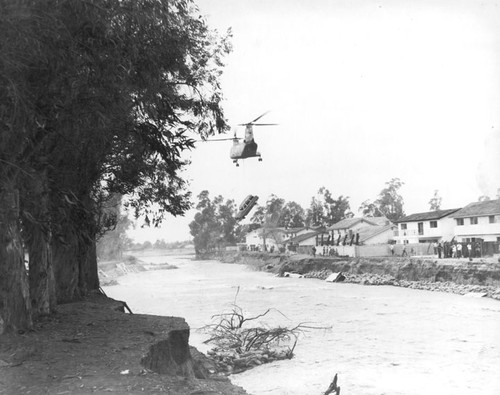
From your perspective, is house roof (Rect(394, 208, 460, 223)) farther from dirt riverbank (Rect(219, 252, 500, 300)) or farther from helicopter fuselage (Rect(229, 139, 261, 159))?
helicopter fuselage (Rect(229, 139, 261, 159))

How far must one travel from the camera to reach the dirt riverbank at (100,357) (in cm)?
699

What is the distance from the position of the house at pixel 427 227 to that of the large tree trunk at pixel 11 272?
184ft

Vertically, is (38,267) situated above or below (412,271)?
above

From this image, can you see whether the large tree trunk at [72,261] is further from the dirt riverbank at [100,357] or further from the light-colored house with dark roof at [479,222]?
the light-colored house with dark roof at [479,222]

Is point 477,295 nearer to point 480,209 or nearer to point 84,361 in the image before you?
point 480,209

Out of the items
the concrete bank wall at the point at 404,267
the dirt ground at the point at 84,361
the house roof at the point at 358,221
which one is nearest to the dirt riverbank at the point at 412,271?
the concrete bank wall at the point at 404,267

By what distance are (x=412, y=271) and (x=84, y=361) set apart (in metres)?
42.9

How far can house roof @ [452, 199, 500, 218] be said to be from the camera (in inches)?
1965

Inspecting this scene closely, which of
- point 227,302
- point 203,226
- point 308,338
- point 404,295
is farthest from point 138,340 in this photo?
point 203,226

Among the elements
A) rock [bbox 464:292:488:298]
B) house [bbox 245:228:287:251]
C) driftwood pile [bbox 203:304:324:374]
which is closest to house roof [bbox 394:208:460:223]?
rock [bbox 464:292:488:298]

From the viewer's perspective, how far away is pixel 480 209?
52.2 m

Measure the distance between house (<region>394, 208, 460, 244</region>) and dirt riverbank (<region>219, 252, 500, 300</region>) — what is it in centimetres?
990

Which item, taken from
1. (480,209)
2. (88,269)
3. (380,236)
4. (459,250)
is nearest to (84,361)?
(88,269)

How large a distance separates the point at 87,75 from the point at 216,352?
1219 cm
